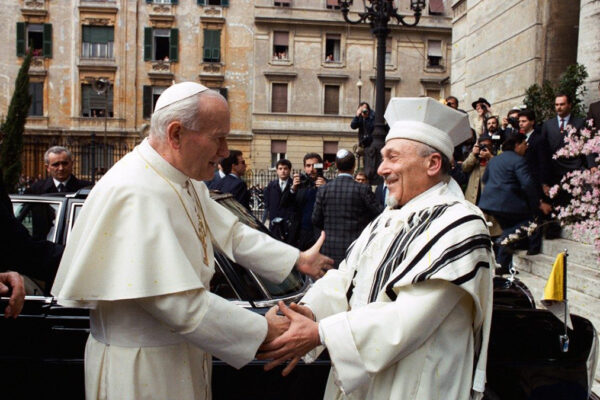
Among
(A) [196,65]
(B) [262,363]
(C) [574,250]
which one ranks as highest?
(A) [196,65]

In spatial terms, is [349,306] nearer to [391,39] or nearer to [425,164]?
[425,164]

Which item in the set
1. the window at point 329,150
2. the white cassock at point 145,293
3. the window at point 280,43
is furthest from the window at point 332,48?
the white cassock at point 145,293

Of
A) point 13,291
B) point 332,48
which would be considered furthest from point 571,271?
point 332,48

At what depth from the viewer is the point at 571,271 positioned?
249 inches

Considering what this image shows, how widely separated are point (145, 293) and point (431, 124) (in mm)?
1353

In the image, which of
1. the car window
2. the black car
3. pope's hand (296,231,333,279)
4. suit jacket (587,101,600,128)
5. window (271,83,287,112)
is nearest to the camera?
pope's hand (296,231,333,279)

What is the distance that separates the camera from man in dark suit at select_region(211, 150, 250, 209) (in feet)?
23.8

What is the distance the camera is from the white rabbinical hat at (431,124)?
234cm

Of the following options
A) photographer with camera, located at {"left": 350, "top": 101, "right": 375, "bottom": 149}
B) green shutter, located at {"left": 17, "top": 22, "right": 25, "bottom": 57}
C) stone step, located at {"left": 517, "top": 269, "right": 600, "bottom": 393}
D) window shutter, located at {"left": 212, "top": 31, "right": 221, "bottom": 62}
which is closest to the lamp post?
photographer with camera, located at {"left": 350, "top": 101, "right": 375, "bottom": 149}

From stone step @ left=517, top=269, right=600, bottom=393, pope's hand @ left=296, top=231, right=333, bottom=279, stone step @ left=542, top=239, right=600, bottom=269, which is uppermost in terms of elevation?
pope's hand @ left=296, top=231, right=333, bottom=279

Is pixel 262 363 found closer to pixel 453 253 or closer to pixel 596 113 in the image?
pixel 453 253

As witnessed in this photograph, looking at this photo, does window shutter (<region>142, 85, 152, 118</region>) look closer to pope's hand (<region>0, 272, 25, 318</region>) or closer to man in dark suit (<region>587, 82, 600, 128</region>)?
man in dark suit (<region>587, 82, 600, 128</region>)

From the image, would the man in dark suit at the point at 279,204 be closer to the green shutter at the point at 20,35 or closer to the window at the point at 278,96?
the window at the point at 278,96

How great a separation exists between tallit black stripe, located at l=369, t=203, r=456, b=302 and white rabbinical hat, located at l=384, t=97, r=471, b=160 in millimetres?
289
